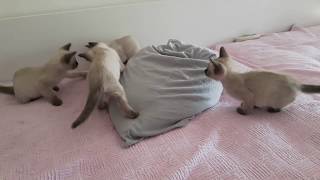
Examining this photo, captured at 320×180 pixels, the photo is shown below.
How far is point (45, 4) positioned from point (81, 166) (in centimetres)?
94

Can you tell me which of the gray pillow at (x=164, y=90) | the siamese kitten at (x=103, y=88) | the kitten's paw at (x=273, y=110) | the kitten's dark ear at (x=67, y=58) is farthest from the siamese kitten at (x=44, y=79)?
the kitten's paw at (x=273, y=110)

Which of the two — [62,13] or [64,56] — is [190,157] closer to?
[64,56]

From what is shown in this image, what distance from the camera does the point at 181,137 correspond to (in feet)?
3.63

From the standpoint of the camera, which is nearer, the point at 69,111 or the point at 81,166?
the point at 81,166

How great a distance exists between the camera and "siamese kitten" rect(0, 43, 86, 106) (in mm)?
1406

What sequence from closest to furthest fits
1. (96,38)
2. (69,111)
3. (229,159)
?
(229,159)
(69,111)
(96,38)

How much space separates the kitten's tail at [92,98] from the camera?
1.20 meters

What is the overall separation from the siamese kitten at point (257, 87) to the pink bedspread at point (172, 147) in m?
0.05

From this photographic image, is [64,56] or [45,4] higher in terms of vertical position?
[45,4]

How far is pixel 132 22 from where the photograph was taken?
1.75 meters

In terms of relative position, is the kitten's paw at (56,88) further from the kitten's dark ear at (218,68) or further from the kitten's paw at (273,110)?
the kitten's paw at (273,110)

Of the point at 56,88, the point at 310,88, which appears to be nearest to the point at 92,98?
the point at 56,88

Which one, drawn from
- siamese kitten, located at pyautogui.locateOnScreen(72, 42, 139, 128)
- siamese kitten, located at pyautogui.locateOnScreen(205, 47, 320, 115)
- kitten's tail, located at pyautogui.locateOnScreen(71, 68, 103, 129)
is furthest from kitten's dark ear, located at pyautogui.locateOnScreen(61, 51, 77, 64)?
siamese kitten, located at pyautogui.locateOnScreen(205, 47, 320, 115)

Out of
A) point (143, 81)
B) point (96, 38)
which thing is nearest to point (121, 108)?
point (143, 81)
